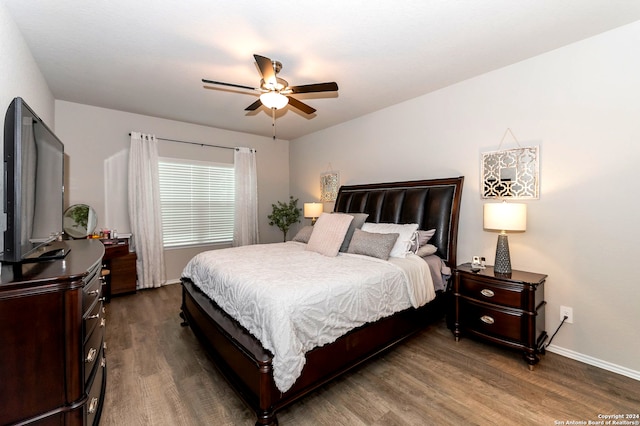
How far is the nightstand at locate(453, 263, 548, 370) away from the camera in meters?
2.27

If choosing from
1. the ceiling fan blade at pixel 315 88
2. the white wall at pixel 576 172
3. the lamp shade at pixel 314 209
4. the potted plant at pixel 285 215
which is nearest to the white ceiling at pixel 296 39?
the white wall at pixel 576 172

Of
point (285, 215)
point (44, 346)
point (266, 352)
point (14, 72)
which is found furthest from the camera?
point (285, 215)

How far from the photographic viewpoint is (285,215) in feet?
18.2

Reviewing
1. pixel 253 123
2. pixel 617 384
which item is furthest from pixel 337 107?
pixel 617 384

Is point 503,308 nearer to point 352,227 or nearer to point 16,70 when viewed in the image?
point 352,227

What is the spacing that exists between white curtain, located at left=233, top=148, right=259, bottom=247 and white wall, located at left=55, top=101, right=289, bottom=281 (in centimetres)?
33

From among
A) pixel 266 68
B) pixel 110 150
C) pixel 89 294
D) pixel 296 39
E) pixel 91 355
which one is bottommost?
pixel 91 355

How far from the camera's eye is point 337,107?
A: 3932 millimetres

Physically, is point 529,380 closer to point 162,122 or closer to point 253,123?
point 253,123

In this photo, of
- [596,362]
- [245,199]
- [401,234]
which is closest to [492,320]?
[596,362]

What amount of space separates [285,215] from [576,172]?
14.1ft

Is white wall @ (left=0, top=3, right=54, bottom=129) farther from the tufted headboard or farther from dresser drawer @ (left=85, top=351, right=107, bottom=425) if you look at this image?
the tufted headboard

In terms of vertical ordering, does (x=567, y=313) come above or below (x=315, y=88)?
below

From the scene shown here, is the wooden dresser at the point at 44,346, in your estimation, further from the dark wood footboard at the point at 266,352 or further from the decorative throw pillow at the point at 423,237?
the decorative throw pillow at the point at 423,237
